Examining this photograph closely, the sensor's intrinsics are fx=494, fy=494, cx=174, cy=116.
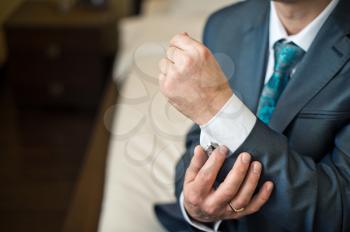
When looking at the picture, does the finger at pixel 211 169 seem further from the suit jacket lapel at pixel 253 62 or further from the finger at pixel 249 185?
the suit jacket lapel at pixel 253 62

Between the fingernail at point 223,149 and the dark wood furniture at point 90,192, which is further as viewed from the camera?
the dark wood furniture at point 90,192

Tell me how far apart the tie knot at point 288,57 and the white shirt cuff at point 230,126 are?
17 cm

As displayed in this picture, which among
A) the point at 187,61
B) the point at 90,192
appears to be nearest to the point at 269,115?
the point at 187,61

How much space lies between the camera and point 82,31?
2326mm

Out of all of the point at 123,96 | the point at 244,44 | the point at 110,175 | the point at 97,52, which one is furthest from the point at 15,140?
the point at 244,44

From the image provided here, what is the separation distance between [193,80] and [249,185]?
0.18m

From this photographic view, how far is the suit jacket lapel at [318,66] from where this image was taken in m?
0.78

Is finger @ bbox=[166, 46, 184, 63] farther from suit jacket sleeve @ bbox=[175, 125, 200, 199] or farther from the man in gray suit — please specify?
suit jacket sleeve @ bbox=[175, 125, 200, 199]

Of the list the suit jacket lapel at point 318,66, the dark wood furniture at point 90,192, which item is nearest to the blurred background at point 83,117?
the dark wood furniture at point 90,192

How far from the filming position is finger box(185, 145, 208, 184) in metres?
0.69

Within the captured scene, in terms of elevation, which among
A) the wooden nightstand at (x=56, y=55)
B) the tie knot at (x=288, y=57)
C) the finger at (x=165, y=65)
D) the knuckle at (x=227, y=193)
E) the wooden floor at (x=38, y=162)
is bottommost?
the wooden floor at (x=38, y=162)

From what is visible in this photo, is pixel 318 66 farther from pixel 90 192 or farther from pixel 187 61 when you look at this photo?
pixel 90 192

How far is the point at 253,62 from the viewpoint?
0.87 m

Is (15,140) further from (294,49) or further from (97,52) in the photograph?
(294,49)
